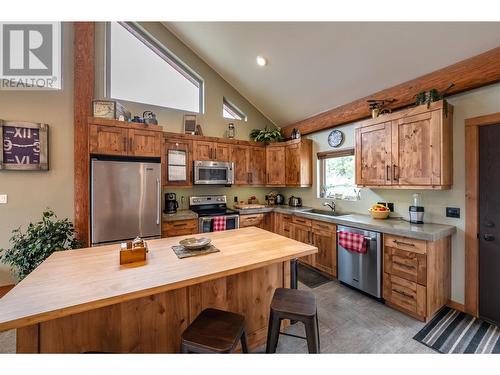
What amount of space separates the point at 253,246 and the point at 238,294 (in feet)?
1.35

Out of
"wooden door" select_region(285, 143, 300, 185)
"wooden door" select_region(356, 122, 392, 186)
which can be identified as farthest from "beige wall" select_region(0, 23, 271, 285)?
"wooden door" select_region(356, 122, 392, 186)

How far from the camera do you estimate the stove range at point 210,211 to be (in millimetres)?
3525

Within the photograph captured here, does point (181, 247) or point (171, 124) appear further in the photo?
point (171, 124)

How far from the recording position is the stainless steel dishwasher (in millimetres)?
2465

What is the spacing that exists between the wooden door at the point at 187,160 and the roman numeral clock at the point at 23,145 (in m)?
1.53

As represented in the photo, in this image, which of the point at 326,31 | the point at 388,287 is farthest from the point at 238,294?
the point at 326,31

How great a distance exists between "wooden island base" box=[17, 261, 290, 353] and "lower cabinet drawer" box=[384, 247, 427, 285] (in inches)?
57.3

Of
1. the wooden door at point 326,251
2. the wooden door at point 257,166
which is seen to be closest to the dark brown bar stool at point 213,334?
the wooden door at point 326,251

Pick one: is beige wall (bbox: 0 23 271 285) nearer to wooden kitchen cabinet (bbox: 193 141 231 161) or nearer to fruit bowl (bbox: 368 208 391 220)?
wooden kitchen cabinet (bbox: 193 141 231 161)

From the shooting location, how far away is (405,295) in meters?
2.26

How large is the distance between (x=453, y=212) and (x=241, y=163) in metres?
3.21

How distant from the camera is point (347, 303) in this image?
8.16 ft

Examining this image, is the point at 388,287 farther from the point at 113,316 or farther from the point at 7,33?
the point at 7,33

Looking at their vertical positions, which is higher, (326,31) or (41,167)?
(326,31)
